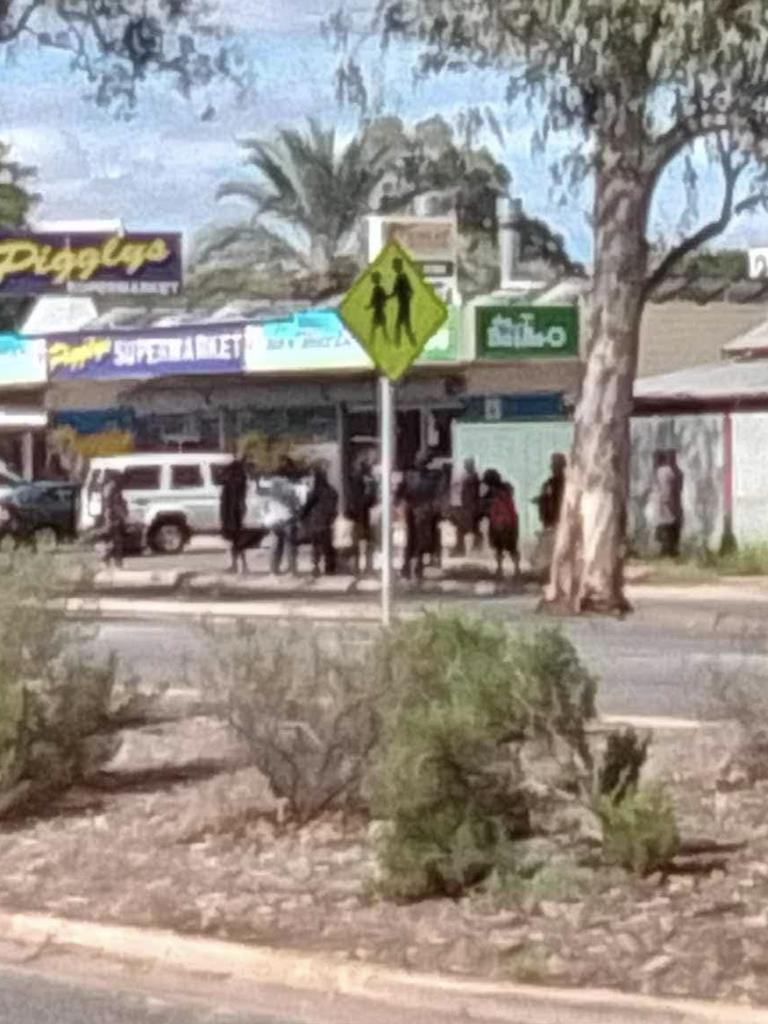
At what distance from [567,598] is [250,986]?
21.9 m

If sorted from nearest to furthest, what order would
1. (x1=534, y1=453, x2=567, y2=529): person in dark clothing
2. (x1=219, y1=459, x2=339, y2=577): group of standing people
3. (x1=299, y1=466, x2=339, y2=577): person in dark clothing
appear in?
(x1=299, y1=466, x2=339, y2=577): person in dark clothing < (x1=219, y1=459, x2=339, y2=577): group of standing people < (x1=534, y1=453, x2=567, y2=529): person in dark clothing

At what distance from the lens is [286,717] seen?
42.5ft

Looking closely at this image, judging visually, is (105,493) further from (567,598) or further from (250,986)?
(250,986)

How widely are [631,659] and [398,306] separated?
6.57 metres

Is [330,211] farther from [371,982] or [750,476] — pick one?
[371,982]

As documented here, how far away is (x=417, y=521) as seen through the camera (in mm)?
38312

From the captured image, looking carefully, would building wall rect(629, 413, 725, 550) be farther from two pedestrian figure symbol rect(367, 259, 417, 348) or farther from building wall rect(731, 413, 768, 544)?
two pedestrian figure symbol rect(367, 259, 417, 348)

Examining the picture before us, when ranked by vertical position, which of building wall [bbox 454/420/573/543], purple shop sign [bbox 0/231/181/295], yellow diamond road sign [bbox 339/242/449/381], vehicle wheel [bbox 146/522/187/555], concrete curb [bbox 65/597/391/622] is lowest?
concrete curb [bbox 65/597/391/622]

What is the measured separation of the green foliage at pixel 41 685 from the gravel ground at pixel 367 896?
0.27 m

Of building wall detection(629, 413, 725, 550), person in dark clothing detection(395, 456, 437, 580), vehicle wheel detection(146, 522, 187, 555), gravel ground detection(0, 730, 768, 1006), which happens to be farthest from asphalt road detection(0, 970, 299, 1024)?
vehicle wheel detection(146, 522, 187, 555)

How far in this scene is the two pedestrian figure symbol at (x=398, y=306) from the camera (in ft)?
62.6

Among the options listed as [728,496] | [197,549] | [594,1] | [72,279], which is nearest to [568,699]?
[594,1]

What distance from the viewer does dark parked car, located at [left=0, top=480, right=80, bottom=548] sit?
168 feet

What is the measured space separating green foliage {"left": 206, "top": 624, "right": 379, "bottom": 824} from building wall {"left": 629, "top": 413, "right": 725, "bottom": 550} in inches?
1203
